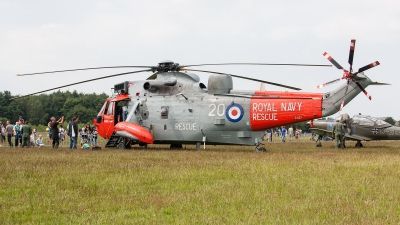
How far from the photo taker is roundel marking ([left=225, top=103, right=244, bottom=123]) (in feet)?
69.0

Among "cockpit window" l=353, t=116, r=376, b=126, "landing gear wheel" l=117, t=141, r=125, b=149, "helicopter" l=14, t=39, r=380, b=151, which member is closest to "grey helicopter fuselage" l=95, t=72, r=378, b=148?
"helicopter" l=14, t=39, r=380, b=151

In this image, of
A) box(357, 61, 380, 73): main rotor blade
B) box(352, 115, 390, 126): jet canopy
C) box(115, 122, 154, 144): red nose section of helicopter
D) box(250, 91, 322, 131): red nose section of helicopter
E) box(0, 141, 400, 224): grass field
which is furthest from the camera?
box(352, 115, 390, 126): jet canopy

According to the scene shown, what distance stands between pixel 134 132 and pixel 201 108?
3279 millimetres

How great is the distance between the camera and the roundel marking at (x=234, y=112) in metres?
21.0

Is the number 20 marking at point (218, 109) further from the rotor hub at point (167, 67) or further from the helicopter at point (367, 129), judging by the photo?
the helicopter at point (367, 129)

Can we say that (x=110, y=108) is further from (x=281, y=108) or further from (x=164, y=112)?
(x=281, y=108)

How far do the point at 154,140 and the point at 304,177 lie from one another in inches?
524

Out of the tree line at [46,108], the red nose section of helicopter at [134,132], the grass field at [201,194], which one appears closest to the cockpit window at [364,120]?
the red nose section of helicopter at [134,132]

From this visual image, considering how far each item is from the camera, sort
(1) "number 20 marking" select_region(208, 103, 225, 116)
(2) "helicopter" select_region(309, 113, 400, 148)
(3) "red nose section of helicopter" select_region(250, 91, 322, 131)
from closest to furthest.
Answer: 1. (3) "red nose section of helicopter" select_region(250, 91, 322, 131)
2. (1) "number 20 marking" select_region(208, 103, 225, 116)
3. (2) "helicopter" select_region(309, 113, 400, 148)

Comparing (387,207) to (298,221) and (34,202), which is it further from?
(34,202)

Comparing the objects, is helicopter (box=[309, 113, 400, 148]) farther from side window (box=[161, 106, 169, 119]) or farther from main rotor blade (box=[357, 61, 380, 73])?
side window (box=[161, 106, 169, 119])

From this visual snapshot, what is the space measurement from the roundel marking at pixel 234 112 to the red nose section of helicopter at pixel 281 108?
20.3 inches

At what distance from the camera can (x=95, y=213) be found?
23.6 ft

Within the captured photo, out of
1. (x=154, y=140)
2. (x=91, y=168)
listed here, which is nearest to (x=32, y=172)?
(x=91, y=168)
